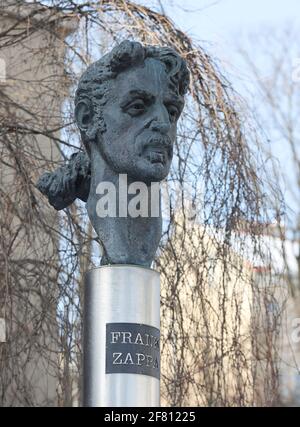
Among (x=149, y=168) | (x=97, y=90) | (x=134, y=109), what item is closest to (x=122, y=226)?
(x=149, y=168)

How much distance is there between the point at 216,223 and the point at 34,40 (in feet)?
8.11

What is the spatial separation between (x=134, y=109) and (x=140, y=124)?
0.25 ft

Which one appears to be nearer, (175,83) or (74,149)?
(175,83)

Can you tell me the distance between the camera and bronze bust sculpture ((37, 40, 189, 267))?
5.69 metres

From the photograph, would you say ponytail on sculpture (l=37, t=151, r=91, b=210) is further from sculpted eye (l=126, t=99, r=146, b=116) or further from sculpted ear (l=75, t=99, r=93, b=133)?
sculpted eye (l=126, t=99, r=146, b=116)

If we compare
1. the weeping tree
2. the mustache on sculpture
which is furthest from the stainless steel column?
the weeping tree

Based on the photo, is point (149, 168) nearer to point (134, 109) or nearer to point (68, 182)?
point (134, 109)

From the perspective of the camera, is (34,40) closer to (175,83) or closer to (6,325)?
(6,325)

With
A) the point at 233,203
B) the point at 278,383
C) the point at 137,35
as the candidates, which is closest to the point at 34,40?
the point at 137,35

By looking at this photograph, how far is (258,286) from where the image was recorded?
787cm

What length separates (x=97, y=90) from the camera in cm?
586

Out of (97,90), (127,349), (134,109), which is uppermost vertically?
(97,90)

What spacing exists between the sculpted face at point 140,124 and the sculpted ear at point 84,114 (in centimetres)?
12

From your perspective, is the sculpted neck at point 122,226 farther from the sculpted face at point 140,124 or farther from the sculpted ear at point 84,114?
the sculpted ear at point 84,114
